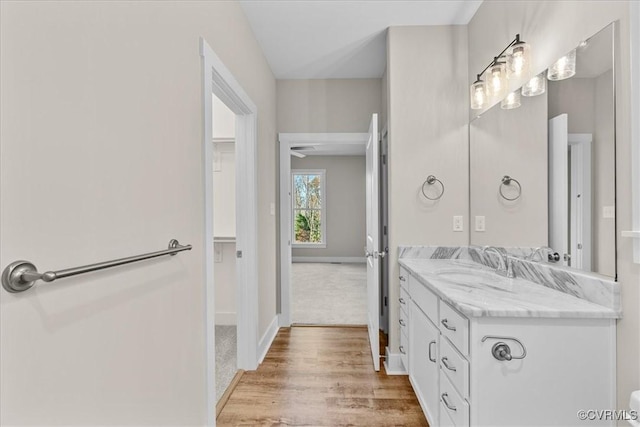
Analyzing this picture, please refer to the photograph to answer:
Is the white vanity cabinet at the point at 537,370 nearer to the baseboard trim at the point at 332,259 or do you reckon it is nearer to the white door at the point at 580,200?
the white door at the point at 580,200

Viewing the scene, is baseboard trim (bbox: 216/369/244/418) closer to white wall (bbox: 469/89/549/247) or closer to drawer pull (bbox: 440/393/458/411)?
drawer pull (bbox: 440/393/458/411)

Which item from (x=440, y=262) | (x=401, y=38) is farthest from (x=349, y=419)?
(x=401, y=38)

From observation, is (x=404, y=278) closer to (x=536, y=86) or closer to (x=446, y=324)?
(x=446, y=324)

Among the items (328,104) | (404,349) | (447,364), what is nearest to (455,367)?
(447,364)

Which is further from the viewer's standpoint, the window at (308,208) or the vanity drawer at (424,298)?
the window at (308,208)

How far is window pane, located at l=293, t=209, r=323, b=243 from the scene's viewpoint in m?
8.14

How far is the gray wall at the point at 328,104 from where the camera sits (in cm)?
346

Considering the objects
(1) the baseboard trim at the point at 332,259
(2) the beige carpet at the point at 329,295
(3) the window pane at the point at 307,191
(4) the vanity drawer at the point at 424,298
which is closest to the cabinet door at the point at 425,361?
(4) the vanity drawer at the point at 424,298

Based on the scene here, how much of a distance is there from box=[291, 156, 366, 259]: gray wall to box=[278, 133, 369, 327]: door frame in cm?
445

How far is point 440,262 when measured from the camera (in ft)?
7.75

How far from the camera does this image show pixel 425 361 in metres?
1.82

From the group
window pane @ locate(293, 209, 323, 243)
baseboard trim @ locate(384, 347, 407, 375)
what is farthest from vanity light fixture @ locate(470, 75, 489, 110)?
window pane @ locate(293, 209, 323, 243)

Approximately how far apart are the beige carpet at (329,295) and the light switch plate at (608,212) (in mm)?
2696

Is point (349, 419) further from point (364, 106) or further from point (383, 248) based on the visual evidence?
point (364, 106)
